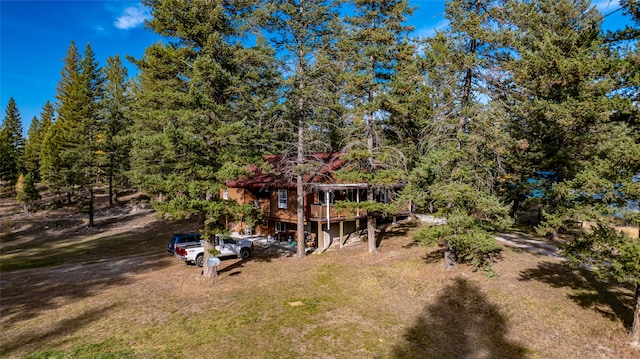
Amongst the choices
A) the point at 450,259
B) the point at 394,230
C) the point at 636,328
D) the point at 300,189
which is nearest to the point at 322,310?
the point at 450,259

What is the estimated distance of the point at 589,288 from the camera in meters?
14.2

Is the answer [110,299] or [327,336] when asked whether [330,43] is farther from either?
[110,299]

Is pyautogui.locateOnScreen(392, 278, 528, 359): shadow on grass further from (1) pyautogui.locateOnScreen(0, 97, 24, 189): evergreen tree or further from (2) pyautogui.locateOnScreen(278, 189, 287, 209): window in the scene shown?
(1) pyautogui.locateOnScreen(0, 97, 24, 189): evergreen tree

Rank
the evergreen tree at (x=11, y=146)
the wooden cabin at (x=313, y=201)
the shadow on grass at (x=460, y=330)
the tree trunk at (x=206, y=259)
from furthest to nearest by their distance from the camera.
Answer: the evergreen tree at (x=11, y=146), the wooden cabin at (x=313, y=201), the tree trunk at (x=206, y=259), the shadow on grass at (x=460, y=330)

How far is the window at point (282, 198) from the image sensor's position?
25984 millimetres

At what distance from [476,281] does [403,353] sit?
21.0 ft

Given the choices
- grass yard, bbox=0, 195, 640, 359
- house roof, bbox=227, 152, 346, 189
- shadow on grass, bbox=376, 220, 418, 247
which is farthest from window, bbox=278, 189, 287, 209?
shadow on grass, bbox=376, 220, 418, 247

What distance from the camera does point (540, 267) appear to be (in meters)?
16.6

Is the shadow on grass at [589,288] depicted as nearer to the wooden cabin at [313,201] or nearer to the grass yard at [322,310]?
the grass yard at [322,310]

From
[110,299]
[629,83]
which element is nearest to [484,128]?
[629,83]

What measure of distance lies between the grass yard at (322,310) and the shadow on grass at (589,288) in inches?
2.4

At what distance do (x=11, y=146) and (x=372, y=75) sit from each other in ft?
219

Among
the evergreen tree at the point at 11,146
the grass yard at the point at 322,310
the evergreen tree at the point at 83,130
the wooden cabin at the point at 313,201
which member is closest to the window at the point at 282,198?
the wooden cabin at the point at 313,201

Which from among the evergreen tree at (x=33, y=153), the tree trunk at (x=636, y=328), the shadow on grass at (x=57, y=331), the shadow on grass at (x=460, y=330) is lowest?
the shadow on grass at (x=57, y=331)
